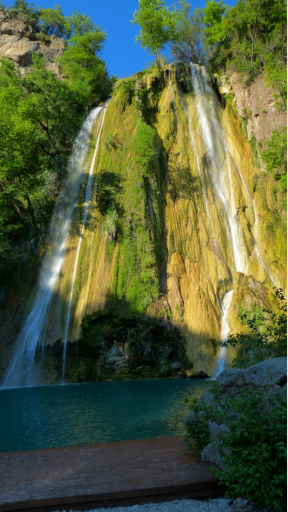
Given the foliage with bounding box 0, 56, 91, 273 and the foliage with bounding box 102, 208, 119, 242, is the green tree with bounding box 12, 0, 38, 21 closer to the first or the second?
the foliage with bounding box 0, 56, 91, 273

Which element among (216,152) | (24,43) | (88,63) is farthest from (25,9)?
(216,152)

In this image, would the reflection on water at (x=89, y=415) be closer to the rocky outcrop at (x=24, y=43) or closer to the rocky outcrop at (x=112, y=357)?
the rocky outcrop at (x=112, y=357)

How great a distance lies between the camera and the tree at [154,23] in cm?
2912

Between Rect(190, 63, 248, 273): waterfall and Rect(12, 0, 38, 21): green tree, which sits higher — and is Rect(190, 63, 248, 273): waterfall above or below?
below

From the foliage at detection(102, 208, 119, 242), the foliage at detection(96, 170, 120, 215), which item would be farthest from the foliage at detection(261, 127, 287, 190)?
the foliage at detection(102, 208, 119, 242)

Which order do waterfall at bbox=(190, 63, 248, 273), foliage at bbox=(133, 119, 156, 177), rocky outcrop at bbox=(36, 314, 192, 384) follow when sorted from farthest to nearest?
waterfall at bbox=(190, 63, 248, 273), foliage at bbox=(133, 119, 156, 177), rocky outcrop at bbox=(36, 314, 192, 384)

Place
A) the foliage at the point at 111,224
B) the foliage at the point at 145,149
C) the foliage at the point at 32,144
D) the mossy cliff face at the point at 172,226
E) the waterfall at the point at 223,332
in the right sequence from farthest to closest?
the foliage at the point at 32,144 → the foliage at the point at 145,149 → the foliage at the point at 111,224 → the mossy cliff face at the point at 172,226 → the waterfall at the point at 223,332

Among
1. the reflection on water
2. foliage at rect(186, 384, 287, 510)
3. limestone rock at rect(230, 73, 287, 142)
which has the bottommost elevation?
the reflection on water

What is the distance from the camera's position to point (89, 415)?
366 inches

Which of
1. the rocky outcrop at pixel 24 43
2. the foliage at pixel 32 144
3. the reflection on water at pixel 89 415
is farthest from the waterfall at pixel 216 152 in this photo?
the rocky outcrop at pixel 24 43

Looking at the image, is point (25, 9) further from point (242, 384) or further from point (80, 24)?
point (242, 384)

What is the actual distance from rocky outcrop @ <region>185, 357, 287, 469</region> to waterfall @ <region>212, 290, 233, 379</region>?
1131 cm

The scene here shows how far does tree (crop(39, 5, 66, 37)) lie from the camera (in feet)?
134

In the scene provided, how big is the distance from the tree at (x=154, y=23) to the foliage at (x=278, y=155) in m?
13.8
